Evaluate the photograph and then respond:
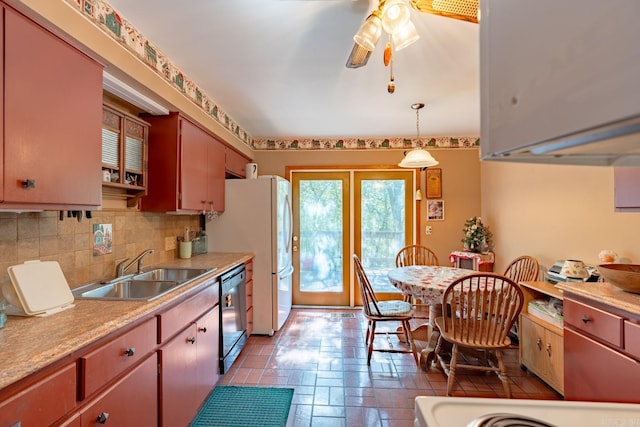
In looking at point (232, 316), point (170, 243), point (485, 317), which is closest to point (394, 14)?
point (485, 317)

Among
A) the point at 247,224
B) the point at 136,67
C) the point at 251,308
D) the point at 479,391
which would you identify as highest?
the point at 136,67

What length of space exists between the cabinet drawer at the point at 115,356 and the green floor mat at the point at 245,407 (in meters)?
0.84

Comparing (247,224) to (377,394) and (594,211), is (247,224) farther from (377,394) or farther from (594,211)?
(594,211)

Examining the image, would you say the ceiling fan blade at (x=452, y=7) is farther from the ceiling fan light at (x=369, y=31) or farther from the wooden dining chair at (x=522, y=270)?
the wooden dining chair at (x=522, y=270)

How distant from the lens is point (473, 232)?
3.99 metres

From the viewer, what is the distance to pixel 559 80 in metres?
0.33

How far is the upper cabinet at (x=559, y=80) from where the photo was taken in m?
A: 0.28

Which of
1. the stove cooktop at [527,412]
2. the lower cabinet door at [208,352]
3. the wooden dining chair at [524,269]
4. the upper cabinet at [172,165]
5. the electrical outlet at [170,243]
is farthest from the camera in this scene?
the wooden dining chair at [524,269]

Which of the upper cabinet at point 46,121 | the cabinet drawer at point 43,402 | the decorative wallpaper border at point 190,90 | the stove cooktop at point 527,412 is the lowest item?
the cabinet drawer at point 43,402

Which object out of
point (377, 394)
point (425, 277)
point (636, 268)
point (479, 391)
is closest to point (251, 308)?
point (377, 394)

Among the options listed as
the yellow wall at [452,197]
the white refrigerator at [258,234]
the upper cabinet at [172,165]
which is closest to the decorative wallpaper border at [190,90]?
the yellow wall at [452,197]

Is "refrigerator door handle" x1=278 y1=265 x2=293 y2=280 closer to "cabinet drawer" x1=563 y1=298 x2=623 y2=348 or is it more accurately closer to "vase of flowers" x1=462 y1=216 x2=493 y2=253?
"vase of flowers" x1=462 y1=216 x2=493 y2=253

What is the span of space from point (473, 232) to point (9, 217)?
416 centimetres

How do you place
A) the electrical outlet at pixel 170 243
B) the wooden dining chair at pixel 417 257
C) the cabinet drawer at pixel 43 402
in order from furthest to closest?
the wooden dining chair at pixel 417 257
the electrical outlet at pixel 170 243
the cabinet drawer at pixel 43 402
